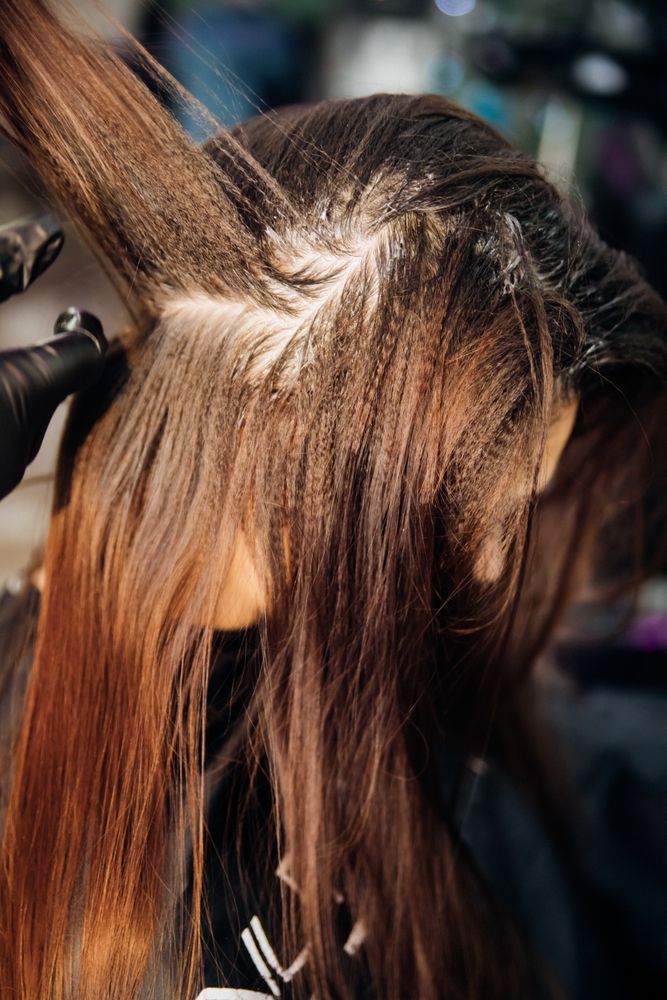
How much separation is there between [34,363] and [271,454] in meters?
0.18

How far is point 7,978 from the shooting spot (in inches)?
23.2

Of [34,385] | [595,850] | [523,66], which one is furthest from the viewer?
[523,66]

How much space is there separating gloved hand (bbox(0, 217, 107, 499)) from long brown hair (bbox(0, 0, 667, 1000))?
0.14ft

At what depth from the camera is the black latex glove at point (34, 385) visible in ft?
1.53

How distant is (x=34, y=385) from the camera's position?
0.48m

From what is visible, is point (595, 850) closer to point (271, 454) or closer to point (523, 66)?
point (271, 454)

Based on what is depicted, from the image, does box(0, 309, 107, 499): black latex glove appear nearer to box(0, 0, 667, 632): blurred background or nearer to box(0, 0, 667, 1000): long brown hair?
box(0, 0, 667, 1000): long brown hair

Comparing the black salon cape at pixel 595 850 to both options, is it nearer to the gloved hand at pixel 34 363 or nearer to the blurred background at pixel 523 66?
the gloved hand at pixel 34 363

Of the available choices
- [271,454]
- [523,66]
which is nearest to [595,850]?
[271,454]

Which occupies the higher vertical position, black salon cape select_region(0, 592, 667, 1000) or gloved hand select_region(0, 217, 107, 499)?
gloved hand select_region(0, 217, 107, 499)

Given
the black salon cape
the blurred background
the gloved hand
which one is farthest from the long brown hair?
the blurred background

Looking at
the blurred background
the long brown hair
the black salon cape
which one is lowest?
the black salon cape

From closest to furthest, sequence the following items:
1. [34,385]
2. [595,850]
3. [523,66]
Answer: [34,385], [595,850], [523,66]

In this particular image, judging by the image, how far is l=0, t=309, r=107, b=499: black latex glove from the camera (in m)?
0.47
